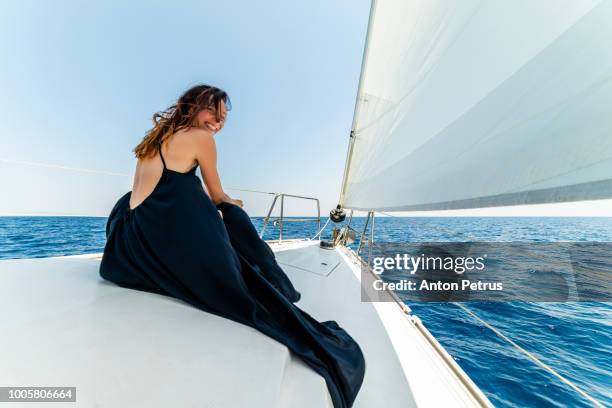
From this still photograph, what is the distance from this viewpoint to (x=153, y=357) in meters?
0.46

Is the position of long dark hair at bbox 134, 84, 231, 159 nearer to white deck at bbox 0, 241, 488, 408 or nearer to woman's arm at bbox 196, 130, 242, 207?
woman's arm at bbox 196, 130, 242, 207

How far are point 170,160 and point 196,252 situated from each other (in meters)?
0.33

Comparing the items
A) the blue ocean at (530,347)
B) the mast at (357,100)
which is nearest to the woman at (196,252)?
the blue ocean at (530,347)

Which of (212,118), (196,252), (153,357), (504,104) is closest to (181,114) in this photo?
(212,118)

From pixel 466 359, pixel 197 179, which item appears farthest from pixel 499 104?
pixel 466 359

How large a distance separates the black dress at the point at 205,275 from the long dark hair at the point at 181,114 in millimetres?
140

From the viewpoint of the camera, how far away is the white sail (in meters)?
0.46

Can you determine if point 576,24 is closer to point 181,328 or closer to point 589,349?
point 181,328

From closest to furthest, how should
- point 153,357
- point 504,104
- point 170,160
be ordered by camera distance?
→ point 153,357 → point 504,104 → point 170,160

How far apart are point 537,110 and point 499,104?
0.11 m

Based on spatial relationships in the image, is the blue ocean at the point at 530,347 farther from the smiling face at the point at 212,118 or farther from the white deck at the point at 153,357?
the smiling face at the point at 212,118

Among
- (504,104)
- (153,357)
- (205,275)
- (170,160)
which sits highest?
(504,104)

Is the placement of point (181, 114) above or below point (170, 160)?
above

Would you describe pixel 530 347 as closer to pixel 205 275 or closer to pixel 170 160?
pixel 205 275
